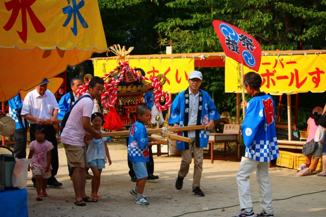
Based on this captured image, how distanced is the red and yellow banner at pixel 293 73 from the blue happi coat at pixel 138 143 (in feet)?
16.8

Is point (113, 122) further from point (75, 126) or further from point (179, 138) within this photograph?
point (179, 138)

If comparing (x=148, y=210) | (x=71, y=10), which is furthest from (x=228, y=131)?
(x=71, y=10)

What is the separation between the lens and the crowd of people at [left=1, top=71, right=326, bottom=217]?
6211 mm

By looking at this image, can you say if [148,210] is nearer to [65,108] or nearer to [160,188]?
[160,188]

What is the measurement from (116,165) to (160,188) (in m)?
3.05

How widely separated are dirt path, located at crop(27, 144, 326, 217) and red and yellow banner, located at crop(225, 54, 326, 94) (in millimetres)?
1983

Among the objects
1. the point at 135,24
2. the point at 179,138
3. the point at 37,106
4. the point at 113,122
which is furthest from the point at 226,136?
the point at 135,24

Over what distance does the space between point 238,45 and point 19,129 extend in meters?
4.35

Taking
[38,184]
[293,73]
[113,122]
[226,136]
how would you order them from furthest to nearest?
[226,136], [293,73], [113,122], [38,184]

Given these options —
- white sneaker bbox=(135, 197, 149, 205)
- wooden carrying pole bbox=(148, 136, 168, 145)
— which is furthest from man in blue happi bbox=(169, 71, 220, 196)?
white sneaker bbox=(135, 197, 149, 205)

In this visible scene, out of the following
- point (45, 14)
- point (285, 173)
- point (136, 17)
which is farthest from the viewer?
point (136, 17)

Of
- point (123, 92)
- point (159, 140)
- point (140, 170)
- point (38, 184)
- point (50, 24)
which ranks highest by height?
point (50, 24)

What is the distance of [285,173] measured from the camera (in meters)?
10.4

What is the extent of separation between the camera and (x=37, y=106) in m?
8.05
